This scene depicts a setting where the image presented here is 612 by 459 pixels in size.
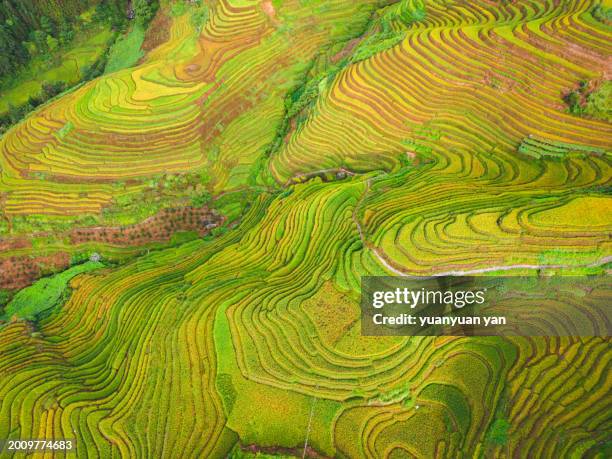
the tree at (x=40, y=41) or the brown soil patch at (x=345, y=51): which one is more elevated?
the tree at (x=40, y=41)

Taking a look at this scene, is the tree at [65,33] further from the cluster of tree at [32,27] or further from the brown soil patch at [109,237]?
the brown soil patch at [109,237]

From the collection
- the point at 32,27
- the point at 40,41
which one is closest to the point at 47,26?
the point at 40,41

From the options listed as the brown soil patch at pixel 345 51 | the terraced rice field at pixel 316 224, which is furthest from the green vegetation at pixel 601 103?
the brown soil patch at pixel 345 51

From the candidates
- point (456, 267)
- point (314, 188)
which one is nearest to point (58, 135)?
point (314, 188)

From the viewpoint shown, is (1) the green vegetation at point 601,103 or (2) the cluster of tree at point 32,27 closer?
(1) the green vegetation at point 601,103

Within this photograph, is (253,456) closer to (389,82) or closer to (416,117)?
(416,117)

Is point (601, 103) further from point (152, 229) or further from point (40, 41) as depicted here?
point (40, 41)

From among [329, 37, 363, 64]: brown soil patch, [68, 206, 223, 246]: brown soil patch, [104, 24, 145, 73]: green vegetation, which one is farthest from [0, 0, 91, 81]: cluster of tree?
[329, 37, 363, 64]: brown soil patch

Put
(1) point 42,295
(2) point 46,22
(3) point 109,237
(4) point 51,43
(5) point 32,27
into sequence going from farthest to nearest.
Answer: (5) point 32,27 → (2) point 46,22 → (4) point 51,43 → (3) point 109,237 → (1) point 42,295
